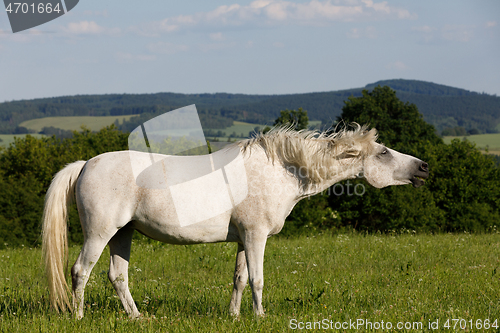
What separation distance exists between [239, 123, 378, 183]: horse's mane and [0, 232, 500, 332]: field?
1492 mm

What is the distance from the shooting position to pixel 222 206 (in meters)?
4.45

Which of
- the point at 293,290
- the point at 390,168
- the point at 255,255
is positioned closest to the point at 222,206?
the point at 255,255

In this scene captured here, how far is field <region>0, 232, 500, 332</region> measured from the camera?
4270 mm

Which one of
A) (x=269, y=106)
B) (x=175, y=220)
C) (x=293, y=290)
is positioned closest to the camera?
(x=175, y=220)

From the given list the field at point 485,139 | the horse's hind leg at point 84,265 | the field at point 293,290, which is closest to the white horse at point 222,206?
the horse's hind leg at point 84,265

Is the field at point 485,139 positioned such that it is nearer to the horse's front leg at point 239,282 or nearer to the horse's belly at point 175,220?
the horse's front leg at point 239,282

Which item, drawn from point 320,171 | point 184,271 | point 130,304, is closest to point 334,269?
point 184,271

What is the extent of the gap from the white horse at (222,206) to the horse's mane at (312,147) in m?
0.01

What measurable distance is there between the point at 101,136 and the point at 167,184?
116ft

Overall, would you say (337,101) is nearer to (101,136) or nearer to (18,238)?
(101,136)

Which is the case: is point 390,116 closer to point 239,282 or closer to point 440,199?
point 440,199

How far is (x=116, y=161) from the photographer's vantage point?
456cm

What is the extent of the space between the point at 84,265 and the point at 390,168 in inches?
141

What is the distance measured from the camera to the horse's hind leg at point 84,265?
14.8 feet
